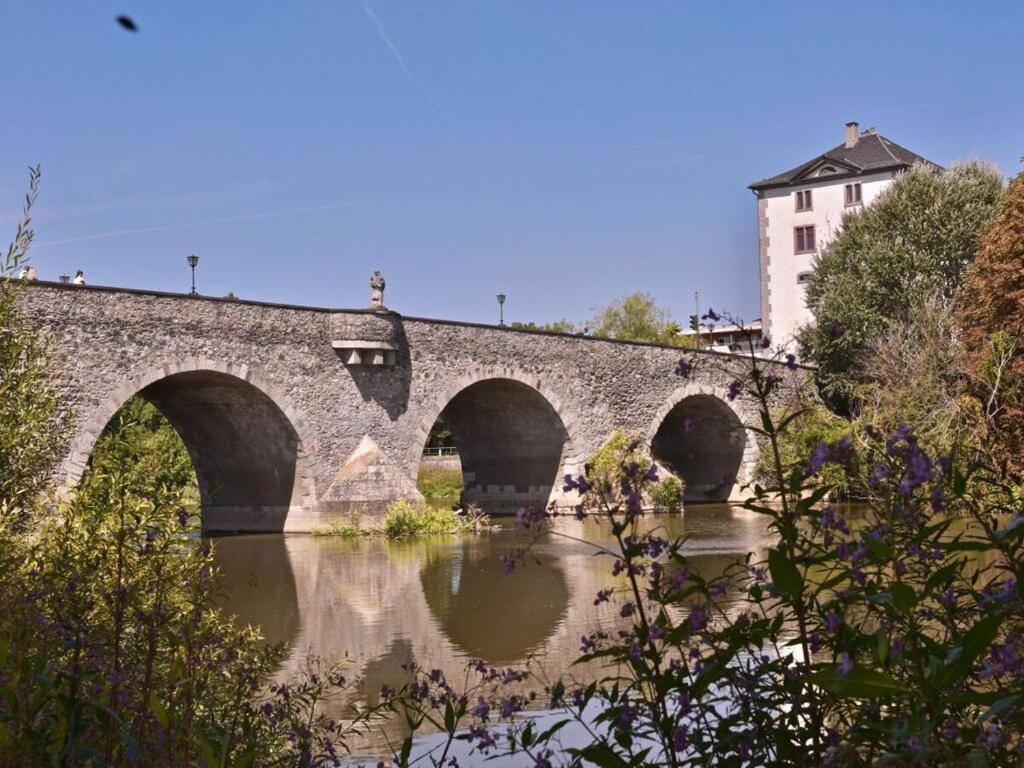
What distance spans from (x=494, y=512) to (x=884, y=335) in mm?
11406

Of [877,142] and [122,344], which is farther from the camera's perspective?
[877,142]

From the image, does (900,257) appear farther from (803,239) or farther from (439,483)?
(439,483)

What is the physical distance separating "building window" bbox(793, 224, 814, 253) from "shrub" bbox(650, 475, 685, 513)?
618 inches

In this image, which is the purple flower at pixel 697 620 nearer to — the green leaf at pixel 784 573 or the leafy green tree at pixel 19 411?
the green leaf at pixel 784 573

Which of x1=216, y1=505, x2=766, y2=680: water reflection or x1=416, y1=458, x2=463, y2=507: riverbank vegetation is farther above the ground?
x1=416, y1=458, x2=463, y2=507: riverbank vegetation

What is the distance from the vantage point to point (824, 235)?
128ft

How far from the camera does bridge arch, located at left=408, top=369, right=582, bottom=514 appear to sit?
25.4 m

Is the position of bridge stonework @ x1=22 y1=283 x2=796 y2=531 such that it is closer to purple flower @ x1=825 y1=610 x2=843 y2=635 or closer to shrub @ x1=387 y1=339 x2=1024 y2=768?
shrub @ x1=387 y1=339 x2=1024 y2=768

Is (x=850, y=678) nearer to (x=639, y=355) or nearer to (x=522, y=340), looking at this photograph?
(x=522, y=340)

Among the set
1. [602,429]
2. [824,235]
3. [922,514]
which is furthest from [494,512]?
[922,514]

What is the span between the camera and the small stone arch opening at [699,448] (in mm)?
30698

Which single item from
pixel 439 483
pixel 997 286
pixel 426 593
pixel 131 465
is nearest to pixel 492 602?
pixel 426 593

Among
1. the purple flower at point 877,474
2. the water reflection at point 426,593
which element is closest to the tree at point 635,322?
the water reflection at point 426,593

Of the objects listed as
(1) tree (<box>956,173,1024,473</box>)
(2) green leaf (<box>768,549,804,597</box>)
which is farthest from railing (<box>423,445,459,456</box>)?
(2) green leaf (<box>768,549,804,597</box>)
